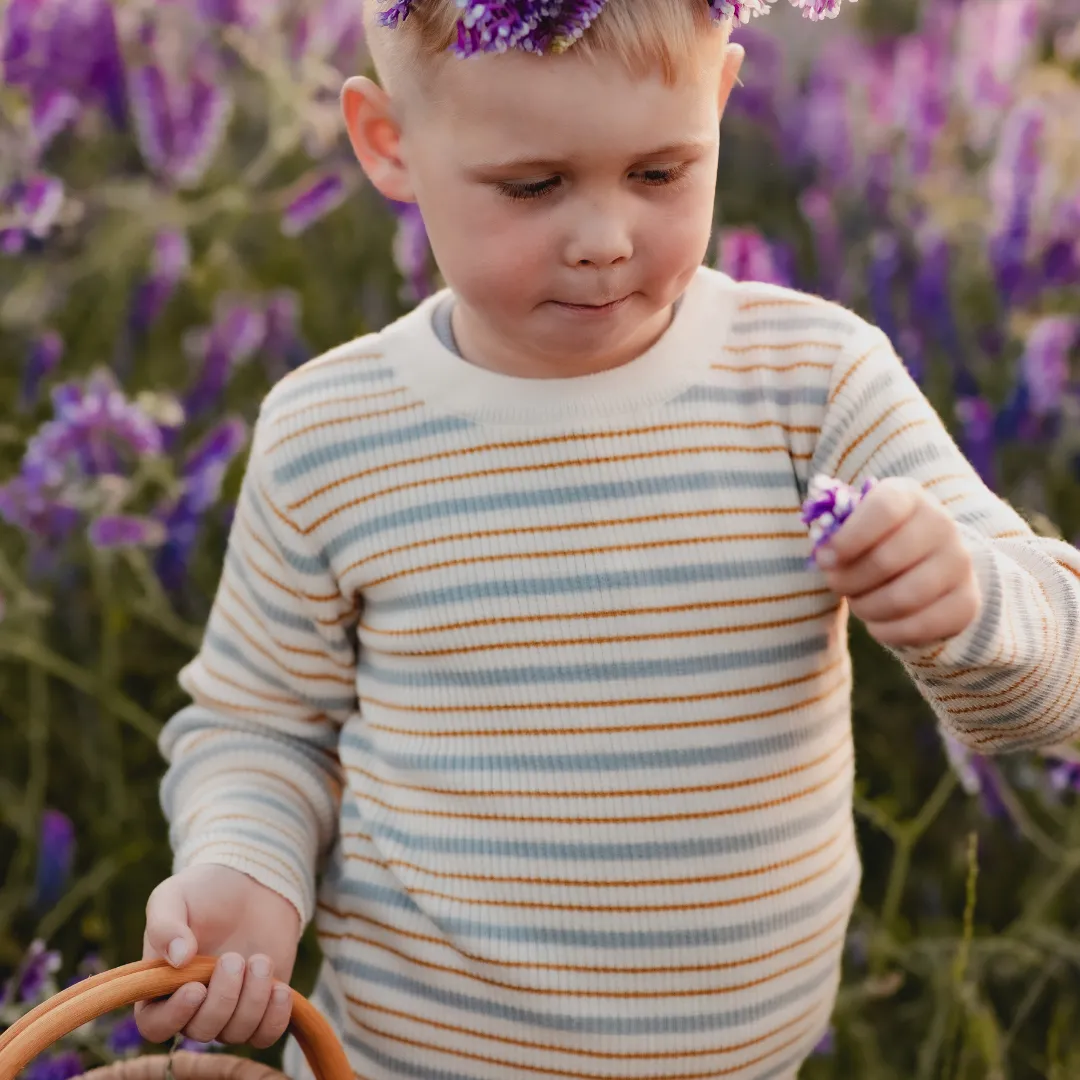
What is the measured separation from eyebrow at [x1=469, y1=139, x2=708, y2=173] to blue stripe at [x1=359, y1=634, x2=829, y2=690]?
37 centimetres

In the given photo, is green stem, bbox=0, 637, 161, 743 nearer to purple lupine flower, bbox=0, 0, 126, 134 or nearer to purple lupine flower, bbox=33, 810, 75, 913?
purple lupine flower, bbox=33, 810, 75, 913

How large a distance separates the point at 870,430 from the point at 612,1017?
486 millimetres

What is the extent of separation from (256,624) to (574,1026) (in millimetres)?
426

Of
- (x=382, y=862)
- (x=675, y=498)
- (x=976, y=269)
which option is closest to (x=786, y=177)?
(x=976, y=269)

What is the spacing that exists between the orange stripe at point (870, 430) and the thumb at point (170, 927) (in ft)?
1.92

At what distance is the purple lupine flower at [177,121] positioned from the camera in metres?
1.99

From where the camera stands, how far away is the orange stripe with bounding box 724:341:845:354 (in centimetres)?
123

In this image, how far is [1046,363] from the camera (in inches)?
71.0

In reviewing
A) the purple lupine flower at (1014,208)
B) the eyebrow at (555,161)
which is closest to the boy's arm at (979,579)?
the eyebrow at (555,161)

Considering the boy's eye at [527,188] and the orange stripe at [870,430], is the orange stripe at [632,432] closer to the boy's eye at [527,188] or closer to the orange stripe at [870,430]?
the orange stripe at [870,430]

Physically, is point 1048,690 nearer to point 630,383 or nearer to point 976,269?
point 630,383

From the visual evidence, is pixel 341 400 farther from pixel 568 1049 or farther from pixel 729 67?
pixel 568 1049

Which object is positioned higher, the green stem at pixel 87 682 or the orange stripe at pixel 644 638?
the orange stripe at pixel 644 638

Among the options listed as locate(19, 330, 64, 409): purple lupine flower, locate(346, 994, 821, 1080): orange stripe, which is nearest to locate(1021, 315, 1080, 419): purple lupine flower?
locate(346, 994, 821, 1080): orange stripe
